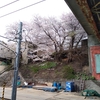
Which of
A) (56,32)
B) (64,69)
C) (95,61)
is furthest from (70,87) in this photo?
(56,32)

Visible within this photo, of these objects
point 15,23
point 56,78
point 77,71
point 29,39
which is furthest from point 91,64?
point 15,23

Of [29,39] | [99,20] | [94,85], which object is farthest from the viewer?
[29,39]

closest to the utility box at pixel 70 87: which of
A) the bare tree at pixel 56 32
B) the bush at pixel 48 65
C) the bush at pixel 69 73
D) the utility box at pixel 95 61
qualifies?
the bush at pixel 69 73

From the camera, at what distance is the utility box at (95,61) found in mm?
10966

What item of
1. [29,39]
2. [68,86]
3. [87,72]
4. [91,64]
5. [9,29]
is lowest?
[68,86]

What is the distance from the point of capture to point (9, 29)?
64.4 feet

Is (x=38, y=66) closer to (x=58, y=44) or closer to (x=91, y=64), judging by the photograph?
(x=58, y=44)

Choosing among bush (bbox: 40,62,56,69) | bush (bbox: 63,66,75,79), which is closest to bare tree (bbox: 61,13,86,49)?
bush (bbox: 40,62,56,69)

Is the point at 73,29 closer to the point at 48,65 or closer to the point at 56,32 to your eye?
the point at 56,32

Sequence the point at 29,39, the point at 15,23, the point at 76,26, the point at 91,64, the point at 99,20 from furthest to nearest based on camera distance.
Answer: the point at 15,23, the point at 29,39, the point at 76,26, the point at 91,64, the point at 99,20

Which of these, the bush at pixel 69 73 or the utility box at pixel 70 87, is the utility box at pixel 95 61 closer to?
the bush at pixel 69 73

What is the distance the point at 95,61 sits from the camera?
11.2 m

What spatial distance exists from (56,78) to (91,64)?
3802mm

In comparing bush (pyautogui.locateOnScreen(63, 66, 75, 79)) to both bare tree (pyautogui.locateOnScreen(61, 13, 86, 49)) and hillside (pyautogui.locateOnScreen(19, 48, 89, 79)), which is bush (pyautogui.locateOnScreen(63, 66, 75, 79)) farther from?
bare tree (pyautogui.locateOnScreen(61, 13, 86, 49))
